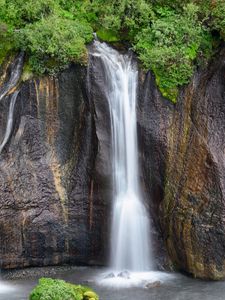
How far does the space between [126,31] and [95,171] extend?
159 inches

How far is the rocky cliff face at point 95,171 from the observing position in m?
14.9

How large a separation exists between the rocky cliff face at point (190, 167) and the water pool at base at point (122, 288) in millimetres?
484

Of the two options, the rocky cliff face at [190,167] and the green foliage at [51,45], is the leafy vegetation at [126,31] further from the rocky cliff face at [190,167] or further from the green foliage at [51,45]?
the rocky cliff face at [190,167]

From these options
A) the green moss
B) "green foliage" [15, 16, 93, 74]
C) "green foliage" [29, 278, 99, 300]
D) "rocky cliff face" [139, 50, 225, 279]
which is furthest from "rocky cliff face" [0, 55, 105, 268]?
"green foliage" [29, 278, 99, 300]

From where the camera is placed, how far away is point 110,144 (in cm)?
1553

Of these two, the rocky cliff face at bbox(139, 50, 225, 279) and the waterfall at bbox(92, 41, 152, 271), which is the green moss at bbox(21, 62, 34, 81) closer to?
the waterfall at bbox(92, 41, 152, 271)

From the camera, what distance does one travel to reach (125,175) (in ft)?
51.4

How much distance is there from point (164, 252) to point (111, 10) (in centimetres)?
673

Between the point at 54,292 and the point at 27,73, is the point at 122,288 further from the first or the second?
the point at 27,73

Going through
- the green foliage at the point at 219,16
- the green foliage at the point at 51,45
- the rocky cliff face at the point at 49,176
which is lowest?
the rocky cliff face at the point at 49,176

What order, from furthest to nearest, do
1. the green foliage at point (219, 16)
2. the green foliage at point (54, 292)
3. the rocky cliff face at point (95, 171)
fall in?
the green foliage at point (219, 16), the rocky cliff face at point (95, 171), the green foliage at point (54, 292)

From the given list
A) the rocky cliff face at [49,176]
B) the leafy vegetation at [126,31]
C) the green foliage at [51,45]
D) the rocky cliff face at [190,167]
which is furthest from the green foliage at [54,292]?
the green foliage at [51,45]

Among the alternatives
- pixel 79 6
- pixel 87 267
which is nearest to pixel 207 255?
pixel 87 267

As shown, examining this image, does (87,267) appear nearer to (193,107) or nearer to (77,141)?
(77,141)
